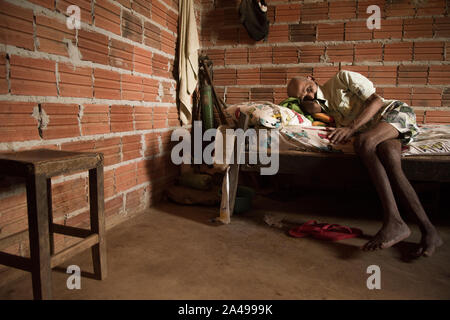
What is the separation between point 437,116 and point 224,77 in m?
2.16

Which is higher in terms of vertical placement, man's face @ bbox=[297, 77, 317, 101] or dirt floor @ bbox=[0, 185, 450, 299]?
man's face @ bbox=[297, 77, 317, 101]

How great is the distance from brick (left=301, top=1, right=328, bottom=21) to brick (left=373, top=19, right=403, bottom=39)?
20.3 inches

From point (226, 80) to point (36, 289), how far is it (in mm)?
2645

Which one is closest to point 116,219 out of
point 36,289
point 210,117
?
point 36,289

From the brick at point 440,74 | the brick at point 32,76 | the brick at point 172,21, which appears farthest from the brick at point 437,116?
the brick at point 32,76

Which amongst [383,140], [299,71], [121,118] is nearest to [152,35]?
[121,118]

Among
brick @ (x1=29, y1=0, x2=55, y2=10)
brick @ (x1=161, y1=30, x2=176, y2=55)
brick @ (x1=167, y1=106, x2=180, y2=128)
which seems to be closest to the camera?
brick @ (x1=29, y1=0, x2=55, y2=10)

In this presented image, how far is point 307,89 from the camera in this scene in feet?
7.38

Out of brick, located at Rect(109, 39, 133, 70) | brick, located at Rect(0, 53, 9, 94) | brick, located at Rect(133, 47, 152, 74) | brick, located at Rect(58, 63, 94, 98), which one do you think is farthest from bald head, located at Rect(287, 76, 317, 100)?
brick, located at Rect(0, 53, 9, 94)

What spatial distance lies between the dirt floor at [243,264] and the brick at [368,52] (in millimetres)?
1601

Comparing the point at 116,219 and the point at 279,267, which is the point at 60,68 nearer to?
the point at 116,219

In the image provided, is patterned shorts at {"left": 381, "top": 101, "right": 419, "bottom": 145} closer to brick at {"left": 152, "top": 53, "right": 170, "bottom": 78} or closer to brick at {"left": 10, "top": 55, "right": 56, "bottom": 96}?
brick at {"left": 152, "top": 53, "right": 170, "bottom": 78}

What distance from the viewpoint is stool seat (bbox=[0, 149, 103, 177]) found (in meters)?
0.99

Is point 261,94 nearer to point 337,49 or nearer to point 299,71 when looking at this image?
point 299,71
